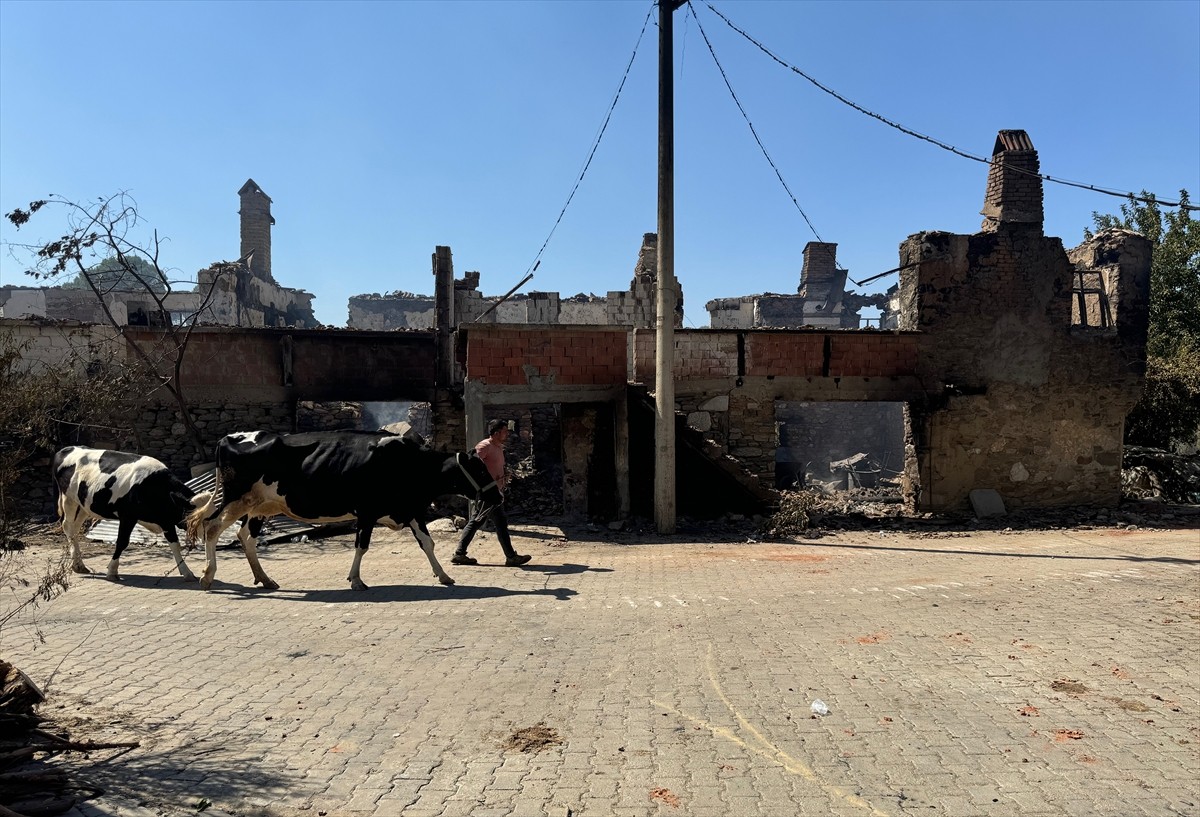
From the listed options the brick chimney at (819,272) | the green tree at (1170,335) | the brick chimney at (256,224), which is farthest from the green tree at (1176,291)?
the brick chimney at (256,224)

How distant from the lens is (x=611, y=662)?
6.03 meters

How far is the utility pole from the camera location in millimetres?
12555

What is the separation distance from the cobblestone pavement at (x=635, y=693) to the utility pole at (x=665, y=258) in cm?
377

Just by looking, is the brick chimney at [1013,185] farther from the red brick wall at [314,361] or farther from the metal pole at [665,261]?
the red brick wall at [314,361]

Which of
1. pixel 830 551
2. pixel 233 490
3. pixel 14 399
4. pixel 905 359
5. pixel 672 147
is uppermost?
pixel 672 147

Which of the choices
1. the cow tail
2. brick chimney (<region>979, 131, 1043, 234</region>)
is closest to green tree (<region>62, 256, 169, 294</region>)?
the cow tail

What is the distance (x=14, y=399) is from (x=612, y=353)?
10184 mm

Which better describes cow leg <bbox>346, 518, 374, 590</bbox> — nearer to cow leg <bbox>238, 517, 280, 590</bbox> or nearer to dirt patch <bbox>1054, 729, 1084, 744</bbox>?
cow leg <bbox>238, 517, 280, 590</bbox>

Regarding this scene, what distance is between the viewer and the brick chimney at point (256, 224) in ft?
112

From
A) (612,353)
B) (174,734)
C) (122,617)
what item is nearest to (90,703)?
(174,734)

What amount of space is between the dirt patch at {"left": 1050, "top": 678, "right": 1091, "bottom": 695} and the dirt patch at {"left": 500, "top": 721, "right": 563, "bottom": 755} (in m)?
3.41

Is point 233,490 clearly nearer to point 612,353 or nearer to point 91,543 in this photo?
point 91,543

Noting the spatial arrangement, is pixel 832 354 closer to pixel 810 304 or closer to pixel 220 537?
pixel 220 537

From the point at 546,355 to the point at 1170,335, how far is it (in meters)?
17.6
